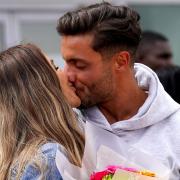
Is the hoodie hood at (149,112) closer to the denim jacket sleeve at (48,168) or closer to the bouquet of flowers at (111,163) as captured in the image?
the bouquet of flowers at (111,163)

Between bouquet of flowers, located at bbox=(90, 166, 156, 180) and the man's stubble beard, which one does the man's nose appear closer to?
the man's stubble beard

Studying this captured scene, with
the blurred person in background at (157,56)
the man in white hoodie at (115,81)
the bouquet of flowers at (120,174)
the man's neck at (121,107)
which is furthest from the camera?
the blurred person in background at (157,56)

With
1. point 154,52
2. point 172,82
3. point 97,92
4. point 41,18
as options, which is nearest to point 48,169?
point 97,92

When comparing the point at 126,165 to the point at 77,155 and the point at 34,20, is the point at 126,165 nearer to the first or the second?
the point at 77,155

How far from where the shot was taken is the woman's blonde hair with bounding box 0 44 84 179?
2.73 m

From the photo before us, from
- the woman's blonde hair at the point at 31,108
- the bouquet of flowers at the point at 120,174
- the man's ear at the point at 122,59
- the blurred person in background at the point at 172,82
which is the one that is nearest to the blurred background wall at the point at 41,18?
the blurred person in background at the point at 172,82

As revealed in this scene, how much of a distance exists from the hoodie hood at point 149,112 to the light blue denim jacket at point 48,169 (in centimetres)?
36

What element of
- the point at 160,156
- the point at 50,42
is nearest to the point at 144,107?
the point at 160,156

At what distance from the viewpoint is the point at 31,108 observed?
2801 millimetres

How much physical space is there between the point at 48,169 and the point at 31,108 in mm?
293

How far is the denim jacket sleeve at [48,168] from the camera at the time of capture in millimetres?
2623

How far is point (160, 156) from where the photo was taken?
282 centimetres

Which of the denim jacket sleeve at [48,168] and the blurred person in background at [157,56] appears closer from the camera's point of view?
the denim jacket sleeve at [48,168]

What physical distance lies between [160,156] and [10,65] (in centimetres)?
73
